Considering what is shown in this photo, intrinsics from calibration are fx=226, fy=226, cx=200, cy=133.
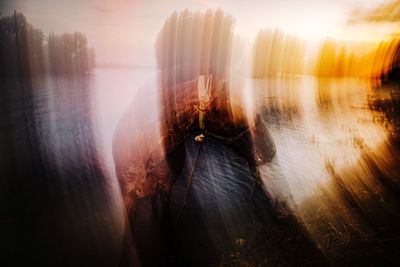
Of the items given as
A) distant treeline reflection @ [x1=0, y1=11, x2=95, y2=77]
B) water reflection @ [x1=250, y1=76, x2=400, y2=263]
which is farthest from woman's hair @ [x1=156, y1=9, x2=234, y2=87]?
distant treeline reflection @ [x1=0, y1=11, x2=95, y2=77]

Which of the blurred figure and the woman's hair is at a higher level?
the woman's hair

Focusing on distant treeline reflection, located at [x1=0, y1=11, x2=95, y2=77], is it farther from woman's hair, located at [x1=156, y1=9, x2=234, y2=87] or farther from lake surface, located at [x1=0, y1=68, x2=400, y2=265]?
woman's hair, located at [x1=156, y1=9, x2=234, y2=87]

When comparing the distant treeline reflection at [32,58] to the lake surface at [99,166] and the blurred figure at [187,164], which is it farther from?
the blurred figure at [187,164]

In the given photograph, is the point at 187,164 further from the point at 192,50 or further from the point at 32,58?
the point at 32,58

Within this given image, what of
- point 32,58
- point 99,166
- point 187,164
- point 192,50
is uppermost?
point 32,58

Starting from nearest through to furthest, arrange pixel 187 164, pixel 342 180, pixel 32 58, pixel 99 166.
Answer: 1. pixel 187 164
2. pixel 342 180
3. pixel 99 166
4. pixel 32 58

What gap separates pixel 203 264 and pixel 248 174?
3.90m

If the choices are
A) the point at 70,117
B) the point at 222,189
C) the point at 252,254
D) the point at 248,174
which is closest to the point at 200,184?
the point at 222,189

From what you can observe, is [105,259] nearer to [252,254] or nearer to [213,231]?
[213,231]

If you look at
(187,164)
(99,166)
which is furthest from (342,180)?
(99,166)

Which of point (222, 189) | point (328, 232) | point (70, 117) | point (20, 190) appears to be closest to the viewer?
point (328, 232)

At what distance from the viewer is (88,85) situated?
120ft

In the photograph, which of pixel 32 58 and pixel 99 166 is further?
pixel 32 58

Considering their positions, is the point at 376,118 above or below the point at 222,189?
above
